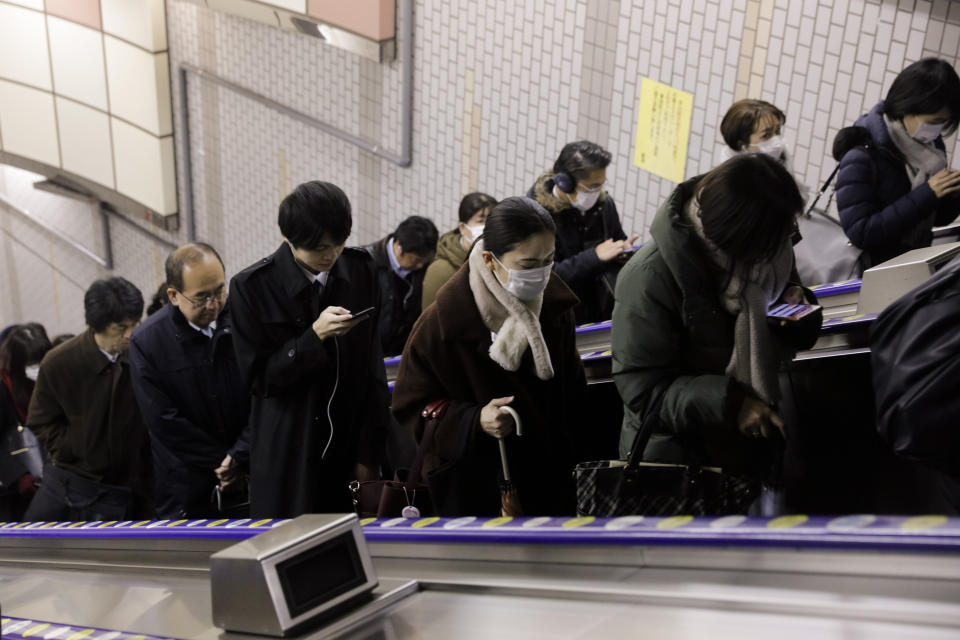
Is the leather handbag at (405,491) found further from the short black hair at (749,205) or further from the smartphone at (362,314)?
the short black hair at (749,205)

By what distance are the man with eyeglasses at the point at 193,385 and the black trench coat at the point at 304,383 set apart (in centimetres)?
34

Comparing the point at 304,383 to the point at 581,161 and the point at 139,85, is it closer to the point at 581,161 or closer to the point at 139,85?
the point at 581,161

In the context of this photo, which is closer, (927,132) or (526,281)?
(526,281)

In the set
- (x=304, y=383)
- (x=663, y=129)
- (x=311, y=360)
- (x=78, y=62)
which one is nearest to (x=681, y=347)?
(x=311, y=360)

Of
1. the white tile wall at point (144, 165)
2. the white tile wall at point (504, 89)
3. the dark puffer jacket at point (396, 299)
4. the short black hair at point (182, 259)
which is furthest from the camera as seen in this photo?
the white tile wall at point (144, 165)

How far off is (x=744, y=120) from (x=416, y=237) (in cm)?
161

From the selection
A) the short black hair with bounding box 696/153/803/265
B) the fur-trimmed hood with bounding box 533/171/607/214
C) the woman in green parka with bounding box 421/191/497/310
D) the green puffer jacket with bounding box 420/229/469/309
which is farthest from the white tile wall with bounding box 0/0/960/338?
the short black hair with bounding box 696/153/803/265

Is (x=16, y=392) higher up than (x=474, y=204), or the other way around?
(x=474, y=204)

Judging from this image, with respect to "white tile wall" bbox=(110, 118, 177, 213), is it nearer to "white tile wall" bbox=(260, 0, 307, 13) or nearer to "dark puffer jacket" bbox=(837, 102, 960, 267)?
"white tile wall" bbox=(260, 0, 307, 13)

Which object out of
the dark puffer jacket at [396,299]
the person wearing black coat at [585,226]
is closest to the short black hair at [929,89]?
the person wearing black coat at [585,226]

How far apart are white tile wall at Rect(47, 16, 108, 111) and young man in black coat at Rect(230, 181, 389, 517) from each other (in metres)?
9.18

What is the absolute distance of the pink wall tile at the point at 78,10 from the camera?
1095 cm

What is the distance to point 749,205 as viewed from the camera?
7.44ft

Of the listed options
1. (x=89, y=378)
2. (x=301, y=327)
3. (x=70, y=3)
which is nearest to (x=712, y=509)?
(x=301, y=327)
